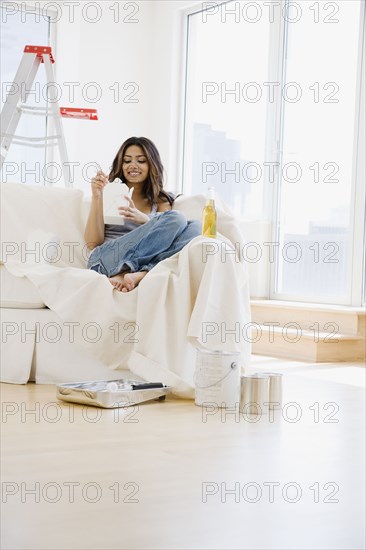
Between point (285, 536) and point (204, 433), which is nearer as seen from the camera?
point (285, 536)

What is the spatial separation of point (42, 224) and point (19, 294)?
22.0 inches

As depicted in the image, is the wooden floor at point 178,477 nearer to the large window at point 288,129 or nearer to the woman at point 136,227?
the woman at point 136,227

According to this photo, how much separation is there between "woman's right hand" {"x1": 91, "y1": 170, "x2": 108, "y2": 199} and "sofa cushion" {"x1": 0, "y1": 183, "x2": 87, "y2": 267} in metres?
0.27

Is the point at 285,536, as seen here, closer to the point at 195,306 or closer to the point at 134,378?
the point at 195,306

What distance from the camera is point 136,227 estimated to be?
153 inches

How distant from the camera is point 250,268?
6.08 meters

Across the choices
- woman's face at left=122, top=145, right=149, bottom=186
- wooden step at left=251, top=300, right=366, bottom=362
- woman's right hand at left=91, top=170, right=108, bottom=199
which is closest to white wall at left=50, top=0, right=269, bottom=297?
wooden step at left=251, top=300, right=366, bottom=362

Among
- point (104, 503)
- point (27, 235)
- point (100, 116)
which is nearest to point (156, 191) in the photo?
point (27, 235)

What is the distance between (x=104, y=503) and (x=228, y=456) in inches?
23.4

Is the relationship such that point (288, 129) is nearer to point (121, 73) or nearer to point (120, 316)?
point (121, 73)

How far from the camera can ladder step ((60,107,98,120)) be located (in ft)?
18.7

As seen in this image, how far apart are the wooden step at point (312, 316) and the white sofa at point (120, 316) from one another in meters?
1.45

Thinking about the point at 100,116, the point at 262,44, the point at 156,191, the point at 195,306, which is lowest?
the point at 195,306

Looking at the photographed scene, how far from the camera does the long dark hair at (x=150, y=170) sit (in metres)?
3.90
